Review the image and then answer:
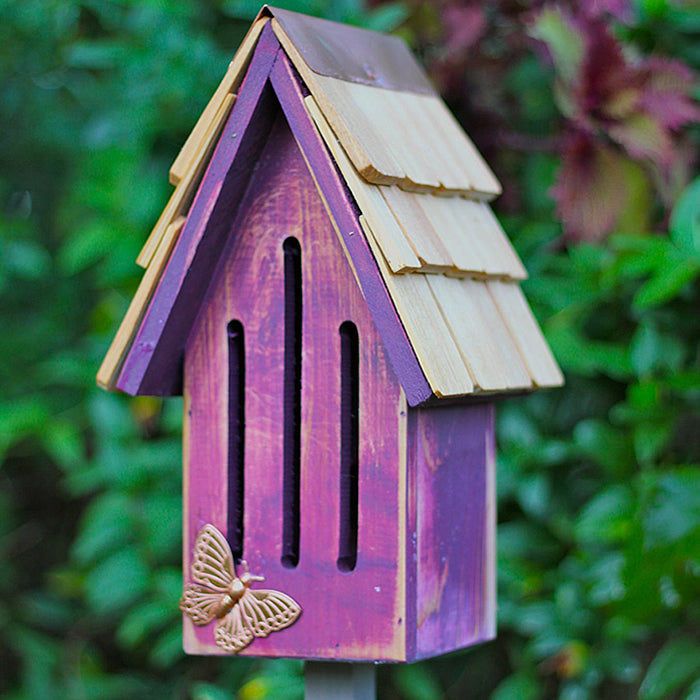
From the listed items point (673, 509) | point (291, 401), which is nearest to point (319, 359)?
point (291, 401)

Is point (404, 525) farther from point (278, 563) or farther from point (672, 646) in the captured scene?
point (672, 646)

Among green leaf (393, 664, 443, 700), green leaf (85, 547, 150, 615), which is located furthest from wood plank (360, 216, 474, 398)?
green leaf (85, 547, 150, 615)

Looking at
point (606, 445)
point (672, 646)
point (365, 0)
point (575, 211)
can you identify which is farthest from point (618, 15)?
point (672, 646)

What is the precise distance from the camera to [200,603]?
3.66 ft

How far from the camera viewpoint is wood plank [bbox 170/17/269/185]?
1065mm

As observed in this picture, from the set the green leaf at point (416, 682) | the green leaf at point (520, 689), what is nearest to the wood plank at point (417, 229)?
the green leaf at point (520, 689)

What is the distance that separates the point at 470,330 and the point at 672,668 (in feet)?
A: 2.28

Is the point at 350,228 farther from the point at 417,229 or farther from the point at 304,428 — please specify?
the point at 304,428

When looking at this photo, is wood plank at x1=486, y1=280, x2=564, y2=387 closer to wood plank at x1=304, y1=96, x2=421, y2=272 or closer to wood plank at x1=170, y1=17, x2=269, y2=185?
wood plank at x1=304, y1=96, x2=421, y2=272

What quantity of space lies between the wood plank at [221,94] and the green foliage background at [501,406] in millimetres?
712

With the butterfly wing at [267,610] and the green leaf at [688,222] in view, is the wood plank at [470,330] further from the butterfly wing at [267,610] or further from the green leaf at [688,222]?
the green leaf at [688,222]

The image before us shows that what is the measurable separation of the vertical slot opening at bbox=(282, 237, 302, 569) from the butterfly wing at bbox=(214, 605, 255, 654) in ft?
0.25

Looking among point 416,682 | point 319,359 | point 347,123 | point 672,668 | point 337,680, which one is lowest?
point 416,682

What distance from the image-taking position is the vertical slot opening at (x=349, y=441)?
107 centimetres
